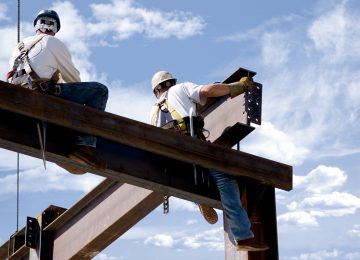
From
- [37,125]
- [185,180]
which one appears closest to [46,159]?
[37,125]

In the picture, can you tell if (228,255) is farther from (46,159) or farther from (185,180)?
(46,159)

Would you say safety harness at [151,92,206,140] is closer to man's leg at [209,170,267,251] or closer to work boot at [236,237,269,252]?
man's leg at [209,170,267,251]

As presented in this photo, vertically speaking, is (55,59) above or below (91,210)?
above

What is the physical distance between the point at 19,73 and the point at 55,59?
1.23 feet

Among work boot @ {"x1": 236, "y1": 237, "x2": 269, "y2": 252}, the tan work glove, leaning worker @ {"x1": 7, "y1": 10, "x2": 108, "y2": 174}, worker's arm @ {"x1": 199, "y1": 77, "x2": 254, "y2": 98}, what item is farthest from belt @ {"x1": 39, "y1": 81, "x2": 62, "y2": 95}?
work boot @ {"x1": 236, "y1": 237, "x2": 269, "y2": 252}

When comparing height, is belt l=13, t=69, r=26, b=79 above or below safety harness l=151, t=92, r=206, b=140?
above

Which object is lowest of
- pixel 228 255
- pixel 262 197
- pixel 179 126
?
pixel 228 255

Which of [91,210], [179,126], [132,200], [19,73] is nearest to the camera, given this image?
[19,73]

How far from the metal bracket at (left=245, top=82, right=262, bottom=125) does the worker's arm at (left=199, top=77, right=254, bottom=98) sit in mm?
108

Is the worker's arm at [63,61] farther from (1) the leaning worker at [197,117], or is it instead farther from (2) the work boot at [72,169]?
(1) the leaning worker at [197,117]

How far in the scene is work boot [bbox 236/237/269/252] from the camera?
349 inches

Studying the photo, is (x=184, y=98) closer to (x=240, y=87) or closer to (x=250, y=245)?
(x=240, y=87)

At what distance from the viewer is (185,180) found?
918cm

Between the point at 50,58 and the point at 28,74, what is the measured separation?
271mm
